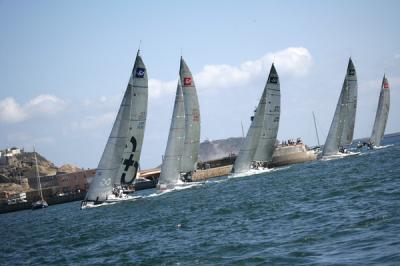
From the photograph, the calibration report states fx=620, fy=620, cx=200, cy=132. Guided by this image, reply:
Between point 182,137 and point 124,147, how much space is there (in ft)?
28.7

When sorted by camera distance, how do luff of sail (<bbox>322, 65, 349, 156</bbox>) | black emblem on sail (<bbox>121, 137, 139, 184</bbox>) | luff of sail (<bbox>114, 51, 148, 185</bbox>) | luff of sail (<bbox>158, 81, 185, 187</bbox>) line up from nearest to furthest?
luff of sail (<bbox>114, 51, 148, 185</bbox>)
black emblem on sail (<bbox>121, 137, 139, 184</bbox>)
luff of sail (<bbox>158, 81, 185, 187</bbox>)
luff of sail (<bbox>322, 65, 349, 156</bbox>)

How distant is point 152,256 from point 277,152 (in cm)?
7407

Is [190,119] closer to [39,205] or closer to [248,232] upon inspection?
[39,205]

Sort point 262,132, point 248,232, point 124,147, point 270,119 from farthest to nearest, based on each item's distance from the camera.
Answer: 1. point 270,119
2. point 262,132
3. point 124,147
4. point 248,232

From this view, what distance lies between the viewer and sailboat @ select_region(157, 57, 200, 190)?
204 ft

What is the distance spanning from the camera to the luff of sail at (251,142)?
70625 millimetres

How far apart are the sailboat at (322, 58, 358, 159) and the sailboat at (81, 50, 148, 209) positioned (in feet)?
104

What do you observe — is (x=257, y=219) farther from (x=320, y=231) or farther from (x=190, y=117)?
(x=190, y=117)

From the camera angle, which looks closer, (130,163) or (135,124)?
(135,124)

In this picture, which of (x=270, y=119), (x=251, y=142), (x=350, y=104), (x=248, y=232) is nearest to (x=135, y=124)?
(x=251, y=142)

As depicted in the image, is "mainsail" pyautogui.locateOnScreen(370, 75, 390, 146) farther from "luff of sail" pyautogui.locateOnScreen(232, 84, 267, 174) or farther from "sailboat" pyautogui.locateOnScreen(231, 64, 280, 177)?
"luff of sail" pyautogui.locateOnScreen(232, 84, 267, 174)

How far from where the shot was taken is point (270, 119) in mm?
72375

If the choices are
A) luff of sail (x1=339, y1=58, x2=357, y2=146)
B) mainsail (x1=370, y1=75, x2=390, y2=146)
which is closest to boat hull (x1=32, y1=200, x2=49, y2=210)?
luff of sail (x1=339, y1=58, x2=357, y2=146)

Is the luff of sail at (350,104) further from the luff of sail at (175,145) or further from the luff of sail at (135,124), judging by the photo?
the luff of sail at (135,124)
